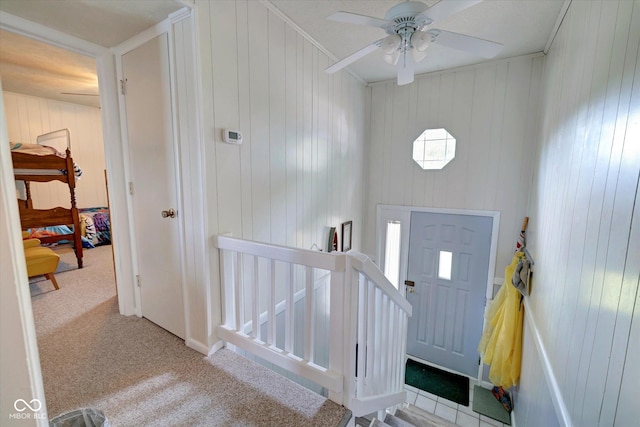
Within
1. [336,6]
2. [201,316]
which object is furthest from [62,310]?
[336,6]

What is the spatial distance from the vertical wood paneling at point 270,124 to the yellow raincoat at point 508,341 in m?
1.94

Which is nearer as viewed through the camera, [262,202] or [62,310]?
[262,202]

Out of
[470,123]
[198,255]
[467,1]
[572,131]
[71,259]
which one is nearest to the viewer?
[467,1]

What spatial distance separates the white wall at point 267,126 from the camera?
1.74 m

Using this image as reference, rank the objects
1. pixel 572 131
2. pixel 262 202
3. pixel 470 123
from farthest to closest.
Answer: pixel 470 123 → pixel 262 202 → pixel 572 131

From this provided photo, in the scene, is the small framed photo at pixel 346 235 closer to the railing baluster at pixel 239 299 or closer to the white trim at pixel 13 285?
the railing baluster at pixel 239 299

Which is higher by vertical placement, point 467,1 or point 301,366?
point 467,1

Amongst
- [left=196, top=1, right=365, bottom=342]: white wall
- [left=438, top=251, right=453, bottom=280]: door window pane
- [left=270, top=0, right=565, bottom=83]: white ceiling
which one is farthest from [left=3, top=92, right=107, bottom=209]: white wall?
[left=438, top=251, right=453, bottom=280]: door window pane

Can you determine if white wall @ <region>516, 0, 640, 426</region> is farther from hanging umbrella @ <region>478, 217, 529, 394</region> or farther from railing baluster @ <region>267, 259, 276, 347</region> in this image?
railing baluster @ <region>267, 259, 276, 347</region>

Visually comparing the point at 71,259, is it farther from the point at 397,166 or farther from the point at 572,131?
the point at 572,131

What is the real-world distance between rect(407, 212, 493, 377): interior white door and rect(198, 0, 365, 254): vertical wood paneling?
1.35 m

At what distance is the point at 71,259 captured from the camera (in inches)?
145

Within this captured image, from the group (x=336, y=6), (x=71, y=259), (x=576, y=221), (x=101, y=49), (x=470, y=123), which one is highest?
(x=336, y=6)

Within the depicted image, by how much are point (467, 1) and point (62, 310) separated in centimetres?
350
